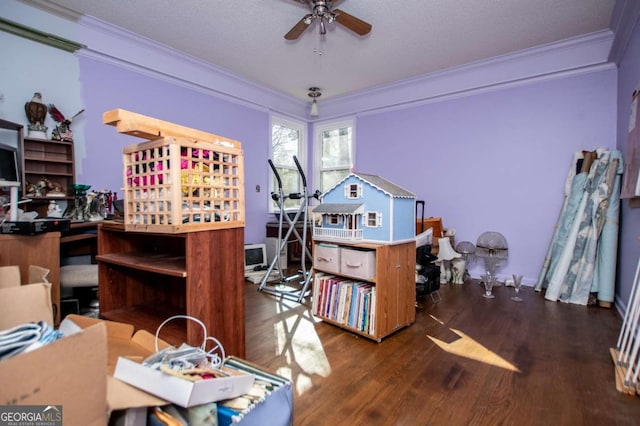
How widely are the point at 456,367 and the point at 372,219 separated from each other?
1.07 metres

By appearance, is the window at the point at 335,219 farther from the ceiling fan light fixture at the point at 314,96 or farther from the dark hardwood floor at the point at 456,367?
the ceiling fan light fixture at the point at 314,96

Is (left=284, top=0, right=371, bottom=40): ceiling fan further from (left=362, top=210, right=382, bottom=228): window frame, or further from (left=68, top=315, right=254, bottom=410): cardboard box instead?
(left=68, top=315, right=254, bottom=410): cardboard box

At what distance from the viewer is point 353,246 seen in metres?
2.30

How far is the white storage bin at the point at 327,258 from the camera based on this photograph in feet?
7.59

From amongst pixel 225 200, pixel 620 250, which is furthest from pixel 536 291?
pixel 225 200

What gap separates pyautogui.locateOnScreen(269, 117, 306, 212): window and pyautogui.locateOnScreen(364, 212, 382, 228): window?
274 cm

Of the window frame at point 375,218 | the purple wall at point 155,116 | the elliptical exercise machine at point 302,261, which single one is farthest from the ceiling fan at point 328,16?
the purple wall at point 155,116

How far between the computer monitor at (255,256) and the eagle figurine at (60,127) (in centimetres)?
220

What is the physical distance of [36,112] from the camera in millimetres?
2562

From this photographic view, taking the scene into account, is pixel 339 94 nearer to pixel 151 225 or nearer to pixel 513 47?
pixel 513 47

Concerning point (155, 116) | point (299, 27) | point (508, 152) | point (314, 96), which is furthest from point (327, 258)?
point (314, 96)

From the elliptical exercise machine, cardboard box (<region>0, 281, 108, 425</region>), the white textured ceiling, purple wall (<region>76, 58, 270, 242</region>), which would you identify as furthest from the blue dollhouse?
purple wall (<region>76, 58, 270, 242</region>)

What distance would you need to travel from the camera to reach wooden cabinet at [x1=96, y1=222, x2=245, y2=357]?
133 centimetres

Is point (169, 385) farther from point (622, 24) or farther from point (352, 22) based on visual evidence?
point (622, 24)
